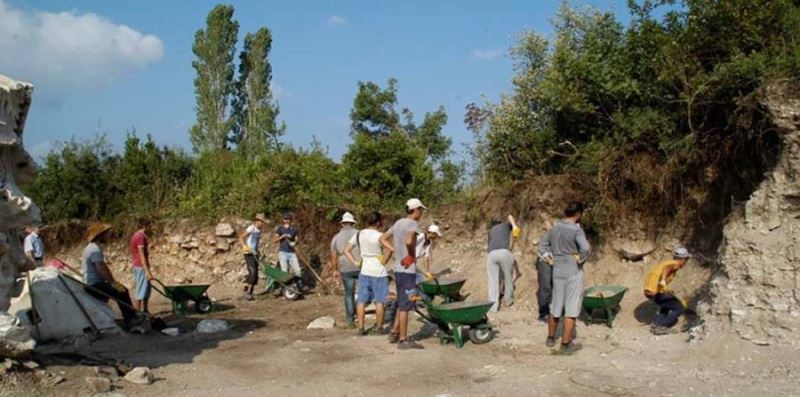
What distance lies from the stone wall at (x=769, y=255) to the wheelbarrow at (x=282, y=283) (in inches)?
326

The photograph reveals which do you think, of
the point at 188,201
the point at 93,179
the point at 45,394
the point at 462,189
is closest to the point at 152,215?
the point at 188,201

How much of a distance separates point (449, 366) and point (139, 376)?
3297 millimetres

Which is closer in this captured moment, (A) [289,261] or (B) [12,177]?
(B) [12,177]

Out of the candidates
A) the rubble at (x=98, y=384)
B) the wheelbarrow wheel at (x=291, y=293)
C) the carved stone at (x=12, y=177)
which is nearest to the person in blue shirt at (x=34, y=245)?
the wheelbarrow wheel at (x=291, y=293)

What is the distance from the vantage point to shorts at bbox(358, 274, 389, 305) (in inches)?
386

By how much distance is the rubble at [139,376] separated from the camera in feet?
24.4

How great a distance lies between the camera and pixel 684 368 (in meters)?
7.68

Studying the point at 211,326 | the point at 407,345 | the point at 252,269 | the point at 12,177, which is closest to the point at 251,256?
the point at 252,269

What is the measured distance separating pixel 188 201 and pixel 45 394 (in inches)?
499

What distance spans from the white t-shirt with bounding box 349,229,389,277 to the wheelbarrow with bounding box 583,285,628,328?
2910 millimetres

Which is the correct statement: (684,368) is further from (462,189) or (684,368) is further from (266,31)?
(266,31)

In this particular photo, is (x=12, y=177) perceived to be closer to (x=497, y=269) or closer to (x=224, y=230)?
(x=497, y=269)

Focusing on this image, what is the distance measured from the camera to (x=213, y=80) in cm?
3206

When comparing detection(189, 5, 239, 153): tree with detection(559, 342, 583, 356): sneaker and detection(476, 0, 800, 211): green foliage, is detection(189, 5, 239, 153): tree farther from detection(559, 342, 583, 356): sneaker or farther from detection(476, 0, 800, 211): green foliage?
detection(559, 342, 583, 356): sneaker
